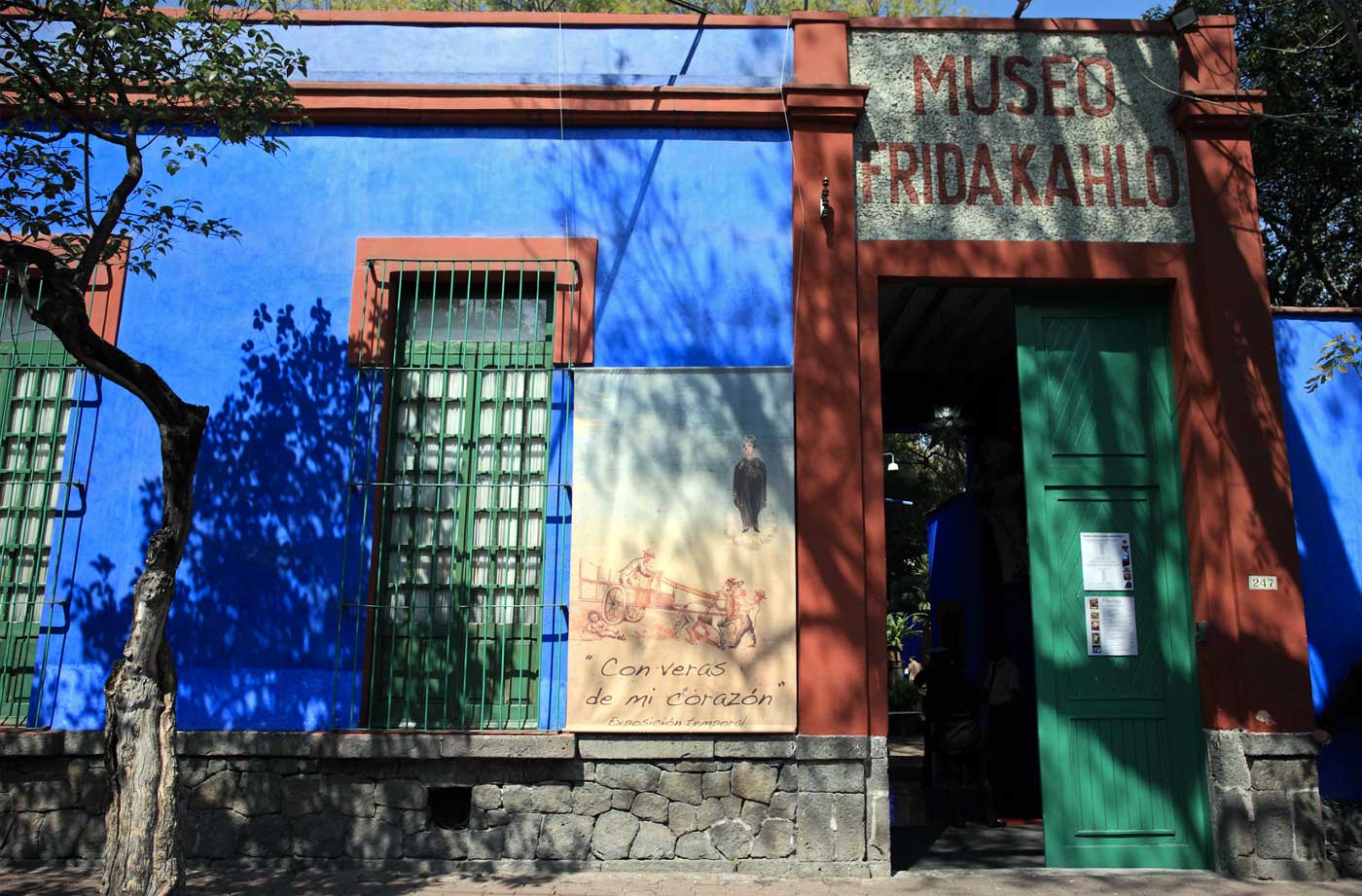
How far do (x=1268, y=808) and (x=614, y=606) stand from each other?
15.1ft

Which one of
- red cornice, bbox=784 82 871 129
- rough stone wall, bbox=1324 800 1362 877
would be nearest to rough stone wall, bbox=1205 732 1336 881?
rough stone wall, bbox=1324 800 1362 877

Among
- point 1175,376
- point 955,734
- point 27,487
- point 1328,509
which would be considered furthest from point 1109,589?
point 27,487

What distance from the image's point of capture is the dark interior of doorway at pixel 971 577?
356 inches

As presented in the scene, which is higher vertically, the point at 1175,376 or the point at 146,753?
the point at 1175,376

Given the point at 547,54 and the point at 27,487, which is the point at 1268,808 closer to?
the point at 547,54

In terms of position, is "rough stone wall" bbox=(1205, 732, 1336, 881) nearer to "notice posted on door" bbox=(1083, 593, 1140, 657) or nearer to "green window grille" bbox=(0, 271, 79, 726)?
"notice posted on door" bbox=(1083, 593, 1140, 657)

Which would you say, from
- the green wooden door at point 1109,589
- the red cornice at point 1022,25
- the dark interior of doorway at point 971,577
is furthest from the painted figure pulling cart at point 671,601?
the red cornice at point 1022,25

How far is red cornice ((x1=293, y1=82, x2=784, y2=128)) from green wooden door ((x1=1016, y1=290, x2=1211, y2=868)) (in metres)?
2.65

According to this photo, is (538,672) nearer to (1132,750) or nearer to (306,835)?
(306,835)

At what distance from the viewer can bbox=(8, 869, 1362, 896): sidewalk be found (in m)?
6.43

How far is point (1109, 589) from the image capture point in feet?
25.0

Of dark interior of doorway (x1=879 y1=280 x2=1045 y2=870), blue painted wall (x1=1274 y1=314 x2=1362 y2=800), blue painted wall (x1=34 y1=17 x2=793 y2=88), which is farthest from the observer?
dark interior of doorway (x1=879 y1=280 x2=1045 y2=870)

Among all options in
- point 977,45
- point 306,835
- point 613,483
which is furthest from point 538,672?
point 977,45

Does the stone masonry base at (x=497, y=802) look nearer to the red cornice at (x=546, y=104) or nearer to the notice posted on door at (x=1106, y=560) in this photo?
the notice posted on door at (x=1106, y=560)
